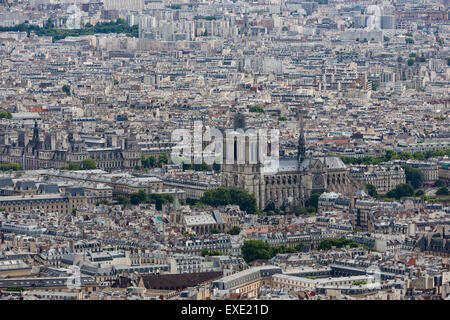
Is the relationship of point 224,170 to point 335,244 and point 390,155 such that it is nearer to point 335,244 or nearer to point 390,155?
point 390,155

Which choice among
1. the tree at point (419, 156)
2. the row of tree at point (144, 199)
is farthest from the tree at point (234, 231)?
the tree at point (419, 156)

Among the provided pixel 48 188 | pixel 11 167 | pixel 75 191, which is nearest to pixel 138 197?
pixel 75 191

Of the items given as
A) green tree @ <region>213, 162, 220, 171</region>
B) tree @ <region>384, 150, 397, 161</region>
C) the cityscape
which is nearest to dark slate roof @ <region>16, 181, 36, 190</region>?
the cityscape

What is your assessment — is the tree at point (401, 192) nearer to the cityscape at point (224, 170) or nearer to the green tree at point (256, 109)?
the cityscape at point (224, 170)

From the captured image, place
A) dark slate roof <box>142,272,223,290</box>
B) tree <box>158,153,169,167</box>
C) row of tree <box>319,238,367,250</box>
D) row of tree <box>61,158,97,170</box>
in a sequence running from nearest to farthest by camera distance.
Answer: dark slate roof <box>142,272,223,290</box>
row of tree <box>319,238,367,250</box>
row of tree <box>61,158,97,170</box>
tree <box>158,153,169,167</box>

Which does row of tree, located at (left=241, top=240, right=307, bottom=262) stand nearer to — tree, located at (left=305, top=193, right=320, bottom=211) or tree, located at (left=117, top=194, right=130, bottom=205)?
tree, located at (left=305, top=193, right=320, bottom=211)
